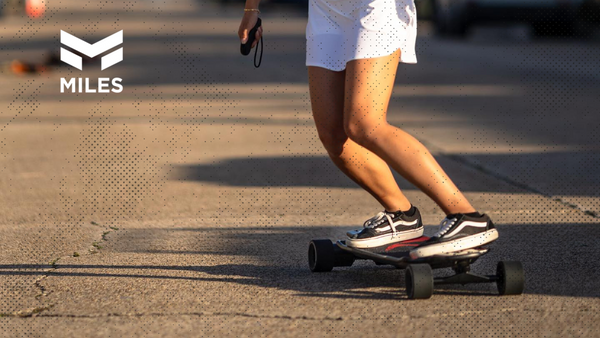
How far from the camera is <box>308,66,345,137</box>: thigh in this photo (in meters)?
4.38

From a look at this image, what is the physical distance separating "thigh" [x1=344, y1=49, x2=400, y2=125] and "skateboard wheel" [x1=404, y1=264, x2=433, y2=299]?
65cm

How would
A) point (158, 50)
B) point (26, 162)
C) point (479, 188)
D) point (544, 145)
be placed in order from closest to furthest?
point (479, 188) < point (26, 162) < point (544, 145) < point (158, 50)

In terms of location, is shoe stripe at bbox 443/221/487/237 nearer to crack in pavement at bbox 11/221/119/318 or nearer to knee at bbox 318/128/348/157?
knee at bbox 318/128/348/157

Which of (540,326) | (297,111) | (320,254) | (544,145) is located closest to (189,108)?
(297,111)

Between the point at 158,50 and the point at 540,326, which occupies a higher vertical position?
the point at 540,326

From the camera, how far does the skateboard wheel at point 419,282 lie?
3.97 metres

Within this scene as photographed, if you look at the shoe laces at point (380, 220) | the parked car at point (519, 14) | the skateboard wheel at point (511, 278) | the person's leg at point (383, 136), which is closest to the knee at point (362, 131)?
the person's leg at point (383, 136)

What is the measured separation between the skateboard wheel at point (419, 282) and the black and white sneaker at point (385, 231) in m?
0.41

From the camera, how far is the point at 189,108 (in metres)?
12.8

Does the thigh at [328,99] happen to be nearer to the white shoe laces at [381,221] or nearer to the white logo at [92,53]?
the white shoe laces at [381,221]

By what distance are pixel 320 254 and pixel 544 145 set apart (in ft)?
17.2

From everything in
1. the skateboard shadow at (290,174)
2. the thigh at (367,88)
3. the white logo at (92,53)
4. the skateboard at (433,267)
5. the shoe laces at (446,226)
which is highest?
the thigh at (367,88)

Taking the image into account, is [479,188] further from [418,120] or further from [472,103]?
[472,103]

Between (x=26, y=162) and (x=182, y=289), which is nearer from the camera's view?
(x=182, y=289)
